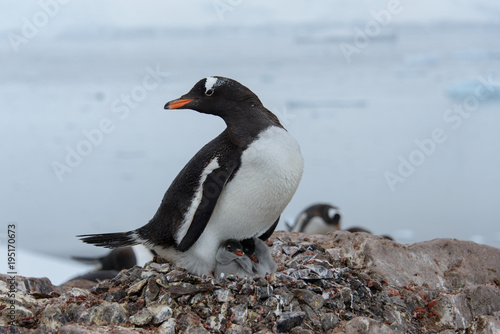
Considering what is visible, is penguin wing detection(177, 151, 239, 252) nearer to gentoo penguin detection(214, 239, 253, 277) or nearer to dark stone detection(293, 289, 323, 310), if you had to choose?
gentoo penguin detection(214, 239, 253, 277)

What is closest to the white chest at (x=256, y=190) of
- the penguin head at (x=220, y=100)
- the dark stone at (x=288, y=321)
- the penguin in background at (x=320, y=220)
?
the penguin head at (x=220, y=100)

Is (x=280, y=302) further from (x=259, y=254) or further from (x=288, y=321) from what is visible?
(x=259, y=254)

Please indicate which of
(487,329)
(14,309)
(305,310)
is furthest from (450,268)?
(14,309)

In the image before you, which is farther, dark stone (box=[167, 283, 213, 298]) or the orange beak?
the orange beak

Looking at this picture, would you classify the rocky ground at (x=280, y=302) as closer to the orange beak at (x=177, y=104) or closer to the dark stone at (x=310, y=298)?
the dark stone at (x=310, y=298)

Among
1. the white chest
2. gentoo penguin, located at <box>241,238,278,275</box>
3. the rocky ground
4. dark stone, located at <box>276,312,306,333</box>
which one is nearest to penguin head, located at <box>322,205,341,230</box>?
the rocky ground

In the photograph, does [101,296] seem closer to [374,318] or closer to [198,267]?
[198,267]

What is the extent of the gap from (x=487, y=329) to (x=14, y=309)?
4.87 feet

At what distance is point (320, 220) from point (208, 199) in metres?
3.51

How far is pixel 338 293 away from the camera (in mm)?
2016

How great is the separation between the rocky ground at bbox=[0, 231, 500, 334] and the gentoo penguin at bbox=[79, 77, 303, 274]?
13cm

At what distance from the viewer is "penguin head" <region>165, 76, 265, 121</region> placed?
2111mm

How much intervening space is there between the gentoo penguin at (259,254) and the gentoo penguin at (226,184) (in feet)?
0.22

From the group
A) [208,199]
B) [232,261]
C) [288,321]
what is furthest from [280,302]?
[208,199]
